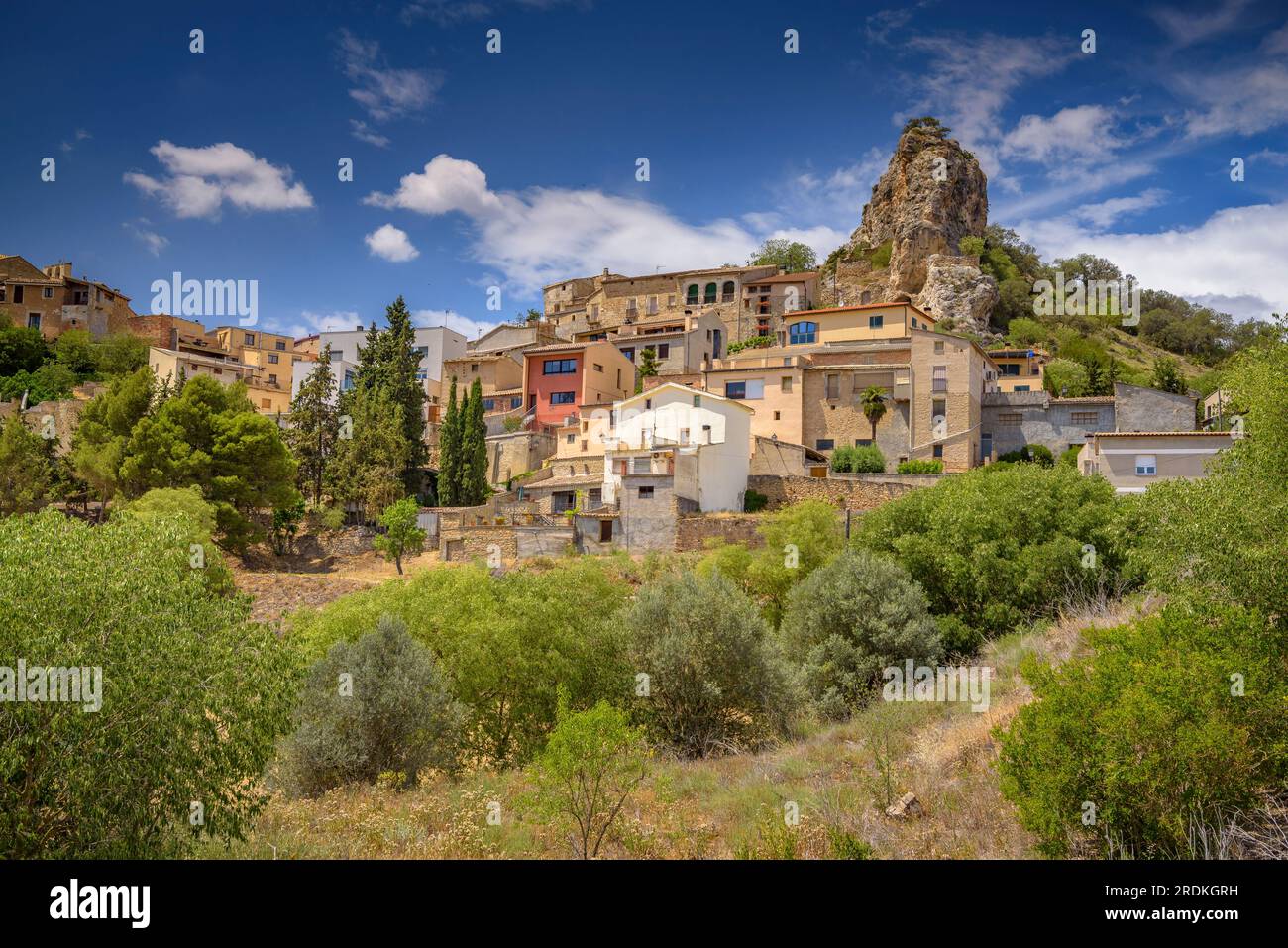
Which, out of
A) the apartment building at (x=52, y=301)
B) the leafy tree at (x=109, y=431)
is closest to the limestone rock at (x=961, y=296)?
the leafy tree at (x=109, y=431)

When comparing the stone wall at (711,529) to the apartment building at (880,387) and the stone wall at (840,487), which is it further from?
the apartment building at (880,387)

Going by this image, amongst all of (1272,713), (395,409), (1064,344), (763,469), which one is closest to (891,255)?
(1064,344)

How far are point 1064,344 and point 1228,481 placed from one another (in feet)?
193

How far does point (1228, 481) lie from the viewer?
12.6 metres

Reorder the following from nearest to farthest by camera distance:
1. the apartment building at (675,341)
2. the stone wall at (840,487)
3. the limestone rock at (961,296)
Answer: the stone wall at (840,487) < the apartment building at (675,341) < the limestone rock at (961,296)

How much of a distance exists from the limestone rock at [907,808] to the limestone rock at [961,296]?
56.1 meters

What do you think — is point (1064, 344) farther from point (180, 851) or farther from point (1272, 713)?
point (180, 851)

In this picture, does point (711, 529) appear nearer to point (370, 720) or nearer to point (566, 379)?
point (370, 720)

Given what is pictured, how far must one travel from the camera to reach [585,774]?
11352 millimetres

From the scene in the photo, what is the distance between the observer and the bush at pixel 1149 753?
8.66 metres

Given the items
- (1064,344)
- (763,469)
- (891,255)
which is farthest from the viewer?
(891,255)

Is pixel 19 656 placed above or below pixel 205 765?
above

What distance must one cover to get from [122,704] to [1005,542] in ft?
67.3
